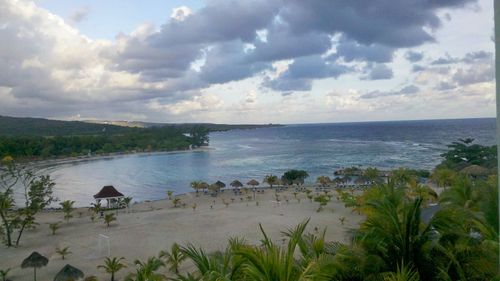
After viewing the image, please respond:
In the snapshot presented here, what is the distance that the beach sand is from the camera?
50.3ft

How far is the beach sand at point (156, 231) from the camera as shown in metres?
15.3

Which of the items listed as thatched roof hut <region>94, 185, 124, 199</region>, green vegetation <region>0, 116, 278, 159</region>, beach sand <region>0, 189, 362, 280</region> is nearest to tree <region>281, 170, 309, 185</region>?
beach sand <region>0, 189, 362, 280</region>

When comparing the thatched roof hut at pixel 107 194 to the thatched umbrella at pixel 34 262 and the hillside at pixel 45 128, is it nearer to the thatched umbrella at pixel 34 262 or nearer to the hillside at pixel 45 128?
the thatched umbrella at pixel 34 262

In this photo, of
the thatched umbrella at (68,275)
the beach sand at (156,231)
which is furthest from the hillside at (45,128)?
the thatched umbrella at (68,275)

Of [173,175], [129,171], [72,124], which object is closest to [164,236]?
[173,175]

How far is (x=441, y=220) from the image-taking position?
222 inches

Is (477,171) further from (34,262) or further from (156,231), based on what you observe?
(34,262)

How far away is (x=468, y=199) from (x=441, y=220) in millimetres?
6609

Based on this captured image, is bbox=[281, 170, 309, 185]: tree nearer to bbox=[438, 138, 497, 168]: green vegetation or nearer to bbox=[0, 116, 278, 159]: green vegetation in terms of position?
bbox=[438, 138, 497, 168]: green vegetation

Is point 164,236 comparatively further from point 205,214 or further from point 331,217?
point 331,217

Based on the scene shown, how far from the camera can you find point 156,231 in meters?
19.2

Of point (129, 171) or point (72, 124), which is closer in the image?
point (129, 171)

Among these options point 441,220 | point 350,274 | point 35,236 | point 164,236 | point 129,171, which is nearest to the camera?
point 350,274

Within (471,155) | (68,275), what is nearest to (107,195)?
(68,275)
